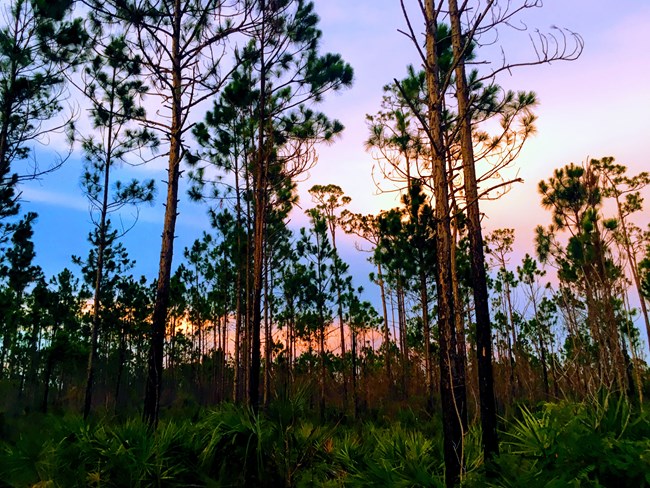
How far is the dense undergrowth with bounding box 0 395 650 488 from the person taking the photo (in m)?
4.62

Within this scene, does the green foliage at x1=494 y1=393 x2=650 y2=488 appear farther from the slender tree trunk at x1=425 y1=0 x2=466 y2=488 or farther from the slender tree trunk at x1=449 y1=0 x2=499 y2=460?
the slender tree trunk at x1=449 y1=0 x2=499 y2=460

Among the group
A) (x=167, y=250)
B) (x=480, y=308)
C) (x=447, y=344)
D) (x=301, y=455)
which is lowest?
(x=301, y=455)

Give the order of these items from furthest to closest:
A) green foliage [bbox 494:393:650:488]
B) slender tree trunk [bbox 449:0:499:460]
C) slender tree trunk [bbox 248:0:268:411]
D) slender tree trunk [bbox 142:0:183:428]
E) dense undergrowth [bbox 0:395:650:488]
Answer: slender tree trunk [bbox 248:0:268:411] < slender tree trunk [bbox 142:0:183:428] < slender tree trunk [bbox 449:0:499:460] < dense undergrowth [bbox 0:395:650:488] < green foliage [bbox 494:393:650:488]

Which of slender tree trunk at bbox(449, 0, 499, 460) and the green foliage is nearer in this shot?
the green foliage

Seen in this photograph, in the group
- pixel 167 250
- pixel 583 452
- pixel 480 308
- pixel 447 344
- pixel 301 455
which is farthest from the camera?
pixel 167 250

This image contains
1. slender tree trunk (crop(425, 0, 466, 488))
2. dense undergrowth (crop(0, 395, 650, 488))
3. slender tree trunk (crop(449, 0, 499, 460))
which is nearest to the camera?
dense undergrowth (crop(0, 395, 650, 488))

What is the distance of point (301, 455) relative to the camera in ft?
20.0

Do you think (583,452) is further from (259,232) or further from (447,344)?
(259,232)

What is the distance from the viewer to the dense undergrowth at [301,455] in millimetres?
4625

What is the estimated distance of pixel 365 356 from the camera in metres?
41.3

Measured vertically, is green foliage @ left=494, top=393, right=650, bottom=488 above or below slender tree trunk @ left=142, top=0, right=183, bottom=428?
below

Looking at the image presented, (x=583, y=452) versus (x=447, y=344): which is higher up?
(x=447, y=344)

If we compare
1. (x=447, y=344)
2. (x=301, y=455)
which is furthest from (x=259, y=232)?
(x=447, y=344)

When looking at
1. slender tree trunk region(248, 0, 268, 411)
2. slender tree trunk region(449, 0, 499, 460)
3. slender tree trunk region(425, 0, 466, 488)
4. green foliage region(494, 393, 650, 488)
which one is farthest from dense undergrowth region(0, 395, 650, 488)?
slender tree trunk region(248, 0, 268, 411)
